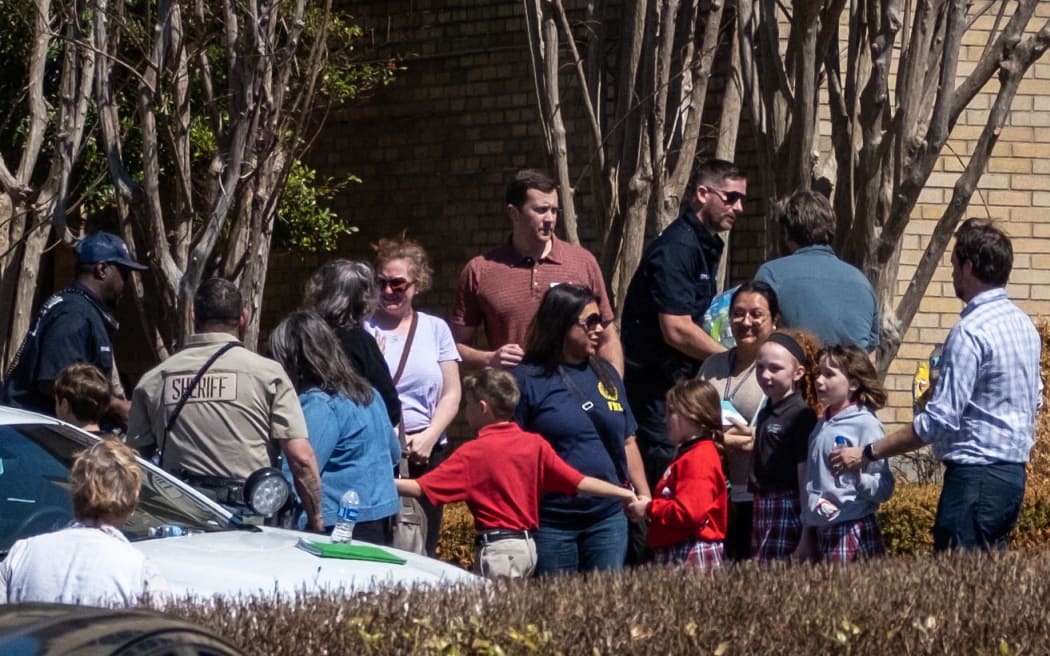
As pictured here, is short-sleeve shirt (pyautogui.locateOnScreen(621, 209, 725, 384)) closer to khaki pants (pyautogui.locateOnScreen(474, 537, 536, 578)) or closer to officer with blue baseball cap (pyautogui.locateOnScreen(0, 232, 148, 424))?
khaki pants (pyautogui.locateOnScreen(474, 537, 536, 578))

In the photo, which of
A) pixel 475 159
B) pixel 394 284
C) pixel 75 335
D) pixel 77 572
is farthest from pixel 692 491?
pixel 475 159

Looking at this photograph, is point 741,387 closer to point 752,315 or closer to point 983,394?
point 752,315

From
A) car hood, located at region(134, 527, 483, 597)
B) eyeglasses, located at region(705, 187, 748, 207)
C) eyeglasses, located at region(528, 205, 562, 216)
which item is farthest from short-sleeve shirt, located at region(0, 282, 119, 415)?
eyeglasses, located at region(705, 187, 748, 207)

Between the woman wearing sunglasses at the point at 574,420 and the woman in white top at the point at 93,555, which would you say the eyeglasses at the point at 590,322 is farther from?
the woman in white top at the point at 93,555

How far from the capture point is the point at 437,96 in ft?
54.3

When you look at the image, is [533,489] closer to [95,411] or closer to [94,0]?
[95,411]

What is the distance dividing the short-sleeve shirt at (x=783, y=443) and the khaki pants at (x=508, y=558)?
3.15 feet

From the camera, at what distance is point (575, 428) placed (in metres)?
6.70

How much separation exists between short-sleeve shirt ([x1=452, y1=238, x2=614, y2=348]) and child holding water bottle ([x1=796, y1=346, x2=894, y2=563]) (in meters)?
1.28

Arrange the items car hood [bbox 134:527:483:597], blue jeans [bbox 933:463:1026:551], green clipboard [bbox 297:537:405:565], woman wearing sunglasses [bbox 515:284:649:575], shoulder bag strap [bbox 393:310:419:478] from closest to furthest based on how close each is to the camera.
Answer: car hood [bbox 134:527:483:597] → green clipboard [bbox 297:537:405:565] → blue jeans [bbox 933:463:1026:551] → woman wearing sunglasses [bbox 515:284:649:575] → shoulder bag strap [bbox 393:310:419:478]

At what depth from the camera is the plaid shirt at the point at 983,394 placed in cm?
601

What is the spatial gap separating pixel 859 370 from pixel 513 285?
1720 mm

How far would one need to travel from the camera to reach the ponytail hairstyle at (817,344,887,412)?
6387 mm

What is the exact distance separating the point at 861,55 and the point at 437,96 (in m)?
7.53
